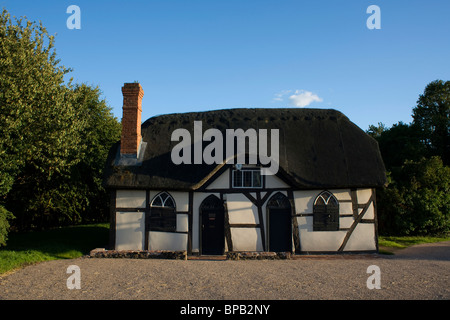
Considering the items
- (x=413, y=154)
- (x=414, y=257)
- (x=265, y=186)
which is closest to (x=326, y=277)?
(x=265, y=186)

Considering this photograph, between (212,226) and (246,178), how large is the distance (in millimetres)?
2552

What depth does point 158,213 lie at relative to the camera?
47.2ft

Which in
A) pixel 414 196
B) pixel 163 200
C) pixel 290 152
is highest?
pixel 290 152

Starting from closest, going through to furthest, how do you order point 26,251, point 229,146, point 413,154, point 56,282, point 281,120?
point 56,282 < point 26,251 < point 229,146 < point 281,120 < point 413,154

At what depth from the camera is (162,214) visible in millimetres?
14359

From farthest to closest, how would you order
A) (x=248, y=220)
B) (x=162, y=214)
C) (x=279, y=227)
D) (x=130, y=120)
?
1. (x=130, y=120)
2. (x=162, y=214)
3. (x=279, y=227)
4. (x=248, y=220)

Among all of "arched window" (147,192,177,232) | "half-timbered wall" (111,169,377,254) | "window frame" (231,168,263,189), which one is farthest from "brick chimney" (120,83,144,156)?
"window frame" (231,168,263,189)

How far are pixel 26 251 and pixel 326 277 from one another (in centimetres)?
1142

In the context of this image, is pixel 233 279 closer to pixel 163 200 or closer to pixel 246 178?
pixel 246 178

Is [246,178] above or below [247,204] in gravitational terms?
above

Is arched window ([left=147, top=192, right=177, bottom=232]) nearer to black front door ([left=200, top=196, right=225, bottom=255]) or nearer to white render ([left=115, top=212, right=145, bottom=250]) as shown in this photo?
white render ([left=115, top=212, right=145, bottom=250])

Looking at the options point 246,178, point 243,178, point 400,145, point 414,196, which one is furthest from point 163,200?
point 400,145

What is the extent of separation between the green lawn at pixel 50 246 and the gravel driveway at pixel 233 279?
857 millimetres
